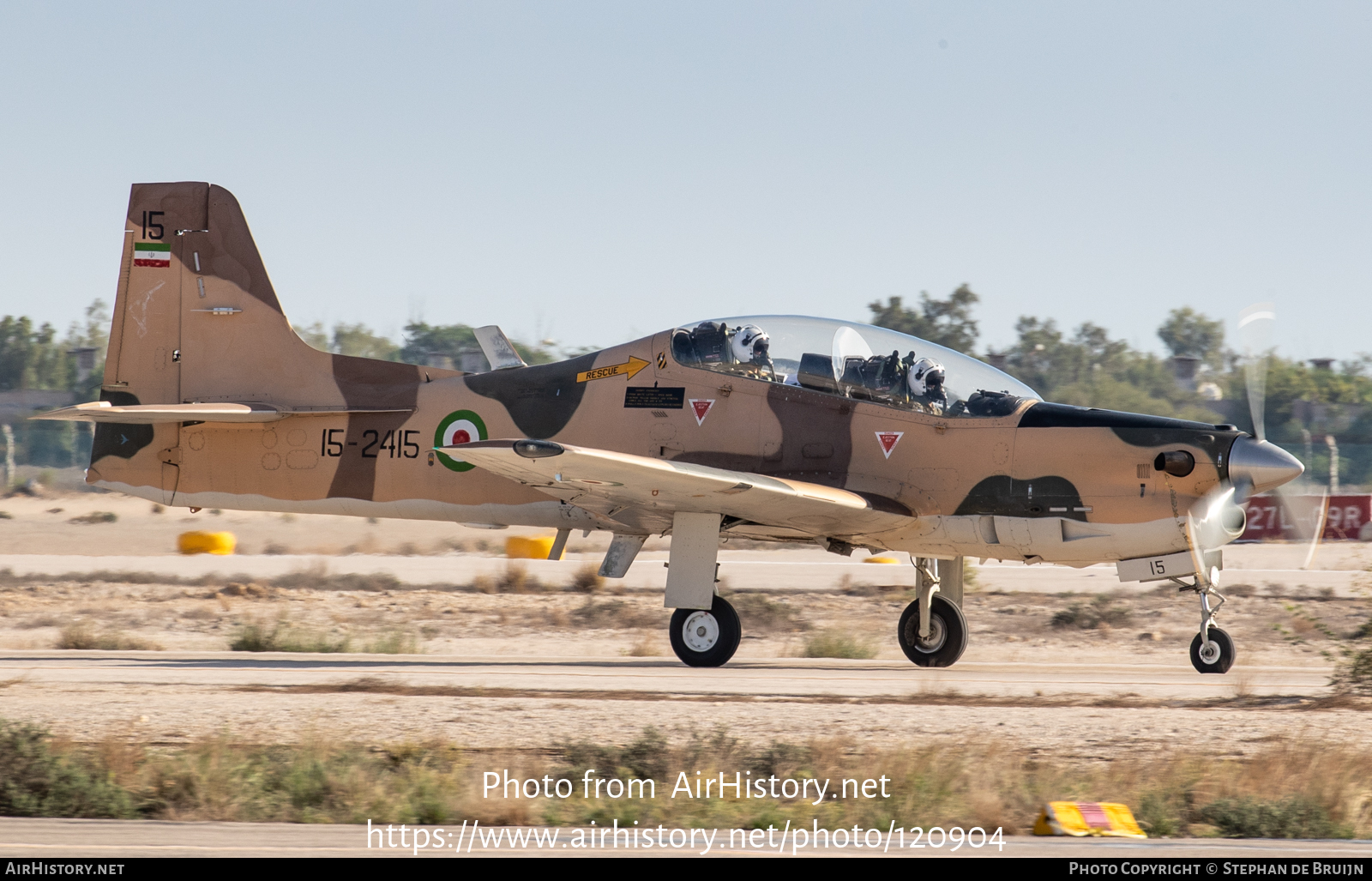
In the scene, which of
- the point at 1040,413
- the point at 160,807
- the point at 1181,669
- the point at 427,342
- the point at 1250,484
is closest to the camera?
the point at 160,807

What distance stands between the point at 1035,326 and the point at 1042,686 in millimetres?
74720

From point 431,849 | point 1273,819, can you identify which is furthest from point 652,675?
point 1273,819

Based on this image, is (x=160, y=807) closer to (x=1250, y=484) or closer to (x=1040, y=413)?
(x=1040, y=413)

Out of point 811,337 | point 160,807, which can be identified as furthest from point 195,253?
point 160,807

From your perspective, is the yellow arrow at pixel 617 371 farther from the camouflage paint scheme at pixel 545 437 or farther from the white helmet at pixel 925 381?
the white helmet at pixel 925 381

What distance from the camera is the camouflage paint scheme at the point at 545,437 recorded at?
39.5 ft

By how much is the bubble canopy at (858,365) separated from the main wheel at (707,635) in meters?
2.38

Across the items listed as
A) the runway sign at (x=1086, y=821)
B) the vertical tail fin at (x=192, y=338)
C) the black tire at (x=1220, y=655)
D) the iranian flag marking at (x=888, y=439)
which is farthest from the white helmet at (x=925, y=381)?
the runway sign at (x=1086, y=821)

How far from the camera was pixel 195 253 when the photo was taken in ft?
49.3

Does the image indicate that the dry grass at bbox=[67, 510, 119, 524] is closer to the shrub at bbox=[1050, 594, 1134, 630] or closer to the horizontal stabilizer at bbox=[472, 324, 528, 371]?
the horizontal stabilizer at bbox=[472, 324, 528, 371]

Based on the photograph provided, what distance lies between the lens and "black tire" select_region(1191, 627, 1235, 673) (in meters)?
12.2

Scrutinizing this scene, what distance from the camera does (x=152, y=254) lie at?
15.0m

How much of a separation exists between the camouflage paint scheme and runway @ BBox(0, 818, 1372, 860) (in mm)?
5726

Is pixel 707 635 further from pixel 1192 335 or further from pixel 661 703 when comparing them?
pixel 1192 335
